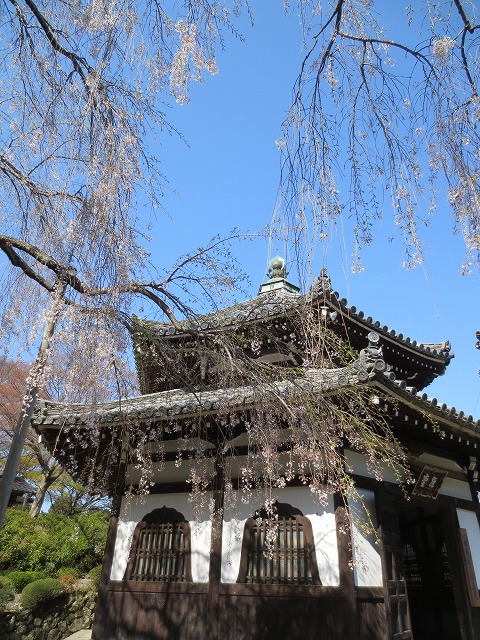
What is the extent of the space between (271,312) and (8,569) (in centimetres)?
1092

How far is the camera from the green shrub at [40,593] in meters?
10.2

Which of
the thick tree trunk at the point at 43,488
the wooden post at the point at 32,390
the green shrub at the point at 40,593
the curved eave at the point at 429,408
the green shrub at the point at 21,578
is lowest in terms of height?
the green shrub at the point at 40,593

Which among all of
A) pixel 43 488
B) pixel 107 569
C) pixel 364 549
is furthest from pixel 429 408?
pixel 43 488

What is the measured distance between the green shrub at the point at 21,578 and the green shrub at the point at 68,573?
0.76 m

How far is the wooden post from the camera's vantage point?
11.0ft

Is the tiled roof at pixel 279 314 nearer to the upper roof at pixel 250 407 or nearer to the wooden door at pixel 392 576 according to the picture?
the upper roof at pixel 250 407

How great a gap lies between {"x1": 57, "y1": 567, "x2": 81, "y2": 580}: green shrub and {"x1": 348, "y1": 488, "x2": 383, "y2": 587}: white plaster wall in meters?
9.76

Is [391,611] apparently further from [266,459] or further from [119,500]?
[119,500]

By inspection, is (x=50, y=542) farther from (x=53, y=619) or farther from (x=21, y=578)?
(x=53, y=619)

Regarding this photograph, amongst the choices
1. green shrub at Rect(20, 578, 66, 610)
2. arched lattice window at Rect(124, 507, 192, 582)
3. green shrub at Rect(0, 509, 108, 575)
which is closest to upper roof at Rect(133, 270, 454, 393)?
arched lattice window at Rect(124, 507, 192, 582)

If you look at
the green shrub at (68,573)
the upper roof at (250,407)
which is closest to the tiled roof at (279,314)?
the upper roof at (250,407)

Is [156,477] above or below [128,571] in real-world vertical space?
above

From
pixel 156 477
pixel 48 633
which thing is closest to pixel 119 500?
pixel 156 477

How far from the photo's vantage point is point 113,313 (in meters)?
3.39
